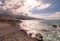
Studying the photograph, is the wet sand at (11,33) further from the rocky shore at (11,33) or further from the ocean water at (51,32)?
the ocean water at (51,32)

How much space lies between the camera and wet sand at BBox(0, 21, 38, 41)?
1.94 meters

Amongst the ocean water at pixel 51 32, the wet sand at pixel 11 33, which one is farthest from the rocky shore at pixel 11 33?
the ocean water at pixel 51 32

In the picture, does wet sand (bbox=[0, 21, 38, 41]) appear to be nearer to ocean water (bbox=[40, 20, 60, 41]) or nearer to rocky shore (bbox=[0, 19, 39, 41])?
rocky shore (bbox=[0, 19, 39, 41])

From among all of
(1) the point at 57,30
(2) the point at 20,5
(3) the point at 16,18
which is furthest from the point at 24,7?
(1) the point at 57,30

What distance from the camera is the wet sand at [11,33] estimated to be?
194 cm

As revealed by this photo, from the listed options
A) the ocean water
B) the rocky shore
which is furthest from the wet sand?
the ocean water

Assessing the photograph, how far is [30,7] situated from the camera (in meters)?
2.07

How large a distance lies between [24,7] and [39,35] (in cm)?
56

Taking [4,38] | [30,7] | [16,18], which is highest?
[30,7]

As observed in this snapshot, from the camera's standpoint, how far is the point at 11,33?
1.99 metres

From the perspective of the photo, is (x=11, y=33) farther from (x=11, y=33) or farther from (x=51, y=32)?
(x=51, y=32)

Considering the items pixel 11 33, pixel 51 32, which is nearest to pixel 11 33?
pixel 11 33

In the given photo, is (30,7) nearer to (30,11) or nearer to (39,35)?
(30,11)

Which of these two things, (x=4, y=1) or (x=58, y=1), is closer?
(x=58, y=1)
